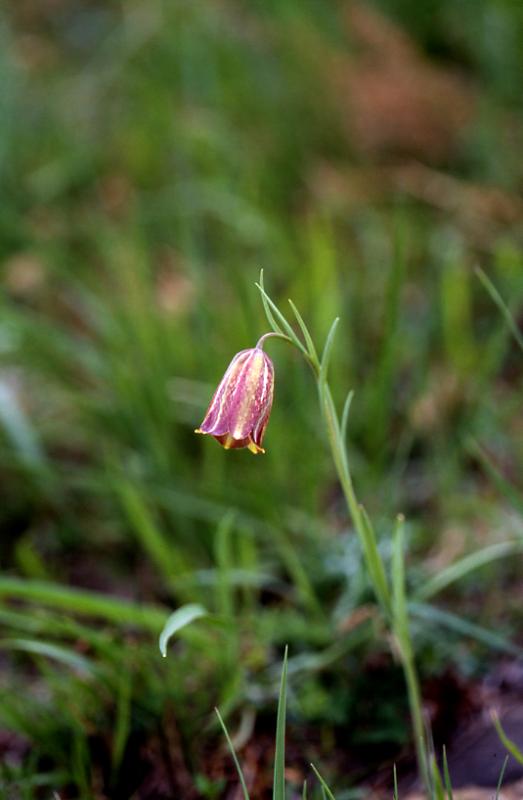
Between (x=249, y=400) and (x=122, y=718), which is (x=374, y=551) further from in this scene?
(x=122, y=718)

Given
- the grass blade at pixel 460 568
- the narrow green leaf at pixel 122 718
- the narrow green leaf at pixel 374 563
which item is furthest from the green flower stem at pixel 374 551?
the narrow green leaf at pixel 122 718

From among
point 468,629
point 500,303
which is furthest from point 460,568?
point 500,303

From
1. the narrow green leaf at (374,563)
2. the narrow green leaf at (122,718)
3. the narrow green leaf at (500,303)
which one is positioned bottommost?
the narrow green leaf at (122,718)

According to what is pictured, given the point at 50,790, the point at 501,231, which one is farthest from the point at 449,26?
the point at 50,790

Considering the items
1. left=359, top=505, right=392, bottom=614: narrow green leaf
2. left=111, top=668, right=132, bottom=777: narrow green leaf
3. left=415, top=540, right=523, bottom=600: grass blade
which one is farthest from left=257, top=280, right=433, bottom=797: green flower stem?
left=111, top=668, right=132, bottom=777: narrow green leaf

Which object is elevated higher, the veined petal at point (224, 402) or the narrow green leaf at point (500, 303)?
the narrow green leaf at point (500, 303)

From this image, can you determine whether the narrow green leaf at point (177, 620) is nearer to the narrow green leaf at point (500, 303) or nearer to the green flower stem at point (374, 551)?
the green flower stem at point (374, 551)
